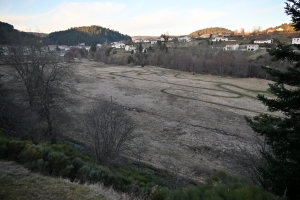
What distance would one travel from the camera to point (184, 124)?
24.0m

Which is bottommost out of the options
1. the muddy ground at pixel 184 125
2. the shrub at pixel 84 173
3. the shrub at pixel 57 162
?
the muddy ground at pixel 184 125

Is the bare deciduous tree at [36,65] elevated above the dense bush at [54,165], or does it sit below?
above

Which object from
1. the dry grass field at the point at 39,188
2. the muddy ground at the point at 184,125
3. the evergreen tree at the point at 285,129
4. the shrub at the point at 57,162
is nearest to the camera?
the dry grass field at the point at 39,188

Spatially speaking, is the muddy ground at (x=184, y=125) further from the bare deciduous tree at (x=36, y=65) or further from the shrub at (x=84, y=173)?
the shrub at (x=84, y=173)

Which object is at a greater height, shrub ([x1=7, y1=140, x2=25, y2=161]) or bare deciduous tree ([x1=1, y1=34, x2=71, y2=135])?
bare deciduous tree ([x1=1, y1=34, x2=71, y2=135])

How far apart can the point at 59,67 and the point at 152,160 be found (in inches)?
483

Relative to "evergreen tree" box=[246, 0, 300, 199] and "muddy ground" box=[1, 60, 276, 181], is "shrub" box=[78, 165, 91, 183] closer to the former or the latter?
"evergreen tree" box=[246, 0, 300, 199]

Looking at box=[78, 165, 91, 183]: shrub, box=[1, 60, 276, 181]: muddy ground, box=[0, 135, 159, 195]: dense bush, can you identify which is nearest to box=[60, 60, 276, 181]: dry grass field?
box=[1, 60, 276, 181]: muddy ground

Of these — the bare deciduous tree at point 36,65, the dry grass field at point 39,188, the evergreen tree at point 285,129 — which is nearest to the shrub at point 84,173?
the dry grass field at point 39,188

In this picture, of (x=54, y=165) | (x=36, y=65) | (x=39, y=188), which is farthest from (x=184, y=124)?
(x=39, y=188)

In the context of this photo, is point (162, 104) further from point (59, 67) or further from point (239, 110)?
point (59, 67)

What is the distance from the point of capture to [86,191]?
6.06 meters

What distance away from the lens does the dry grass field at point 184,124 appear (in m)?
16.3

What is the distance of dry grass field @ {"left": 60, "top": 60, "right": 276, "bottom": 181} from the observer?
53.5 feet
